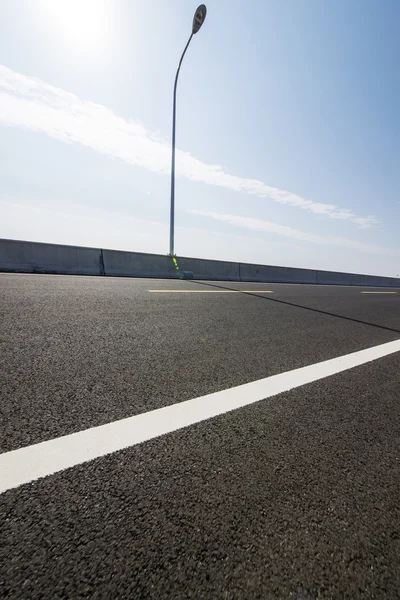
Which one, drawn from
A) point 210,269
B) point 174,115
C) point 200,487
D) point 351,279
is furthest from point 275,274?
point 200,487

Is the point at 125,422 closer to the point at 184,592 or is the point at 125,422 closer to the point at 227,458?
the point at 227,458

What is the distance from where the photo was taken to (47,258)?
394 inches

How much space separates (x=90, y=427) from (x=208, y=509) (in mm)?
706

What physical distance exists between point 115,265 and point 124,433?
10.7 m

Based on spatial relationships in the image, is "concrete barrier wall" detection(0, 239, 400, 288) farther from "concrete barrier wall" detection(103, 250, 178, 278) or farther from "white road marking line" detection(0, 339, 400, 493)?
"white road marking line" detection(0, 339, 400, 493)

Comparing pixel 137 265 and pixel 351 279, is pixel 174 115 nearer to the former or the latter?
pixel 137 265

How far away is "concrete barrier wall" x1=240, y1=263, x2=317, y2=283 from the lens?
51.1 feet

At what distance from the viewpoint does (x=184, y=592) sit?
769 millimetres

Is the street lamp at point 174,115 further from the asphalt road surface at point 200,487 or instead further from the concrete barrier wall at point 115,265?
the asphalt road surface at point 200,487

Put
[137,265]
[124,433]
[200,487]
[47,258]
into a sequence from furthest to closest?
1. [137,265]
2. [47,258]
3. [124,433]
4. [200,487]

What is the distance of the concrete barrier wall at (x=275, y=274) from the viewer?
15586 mm

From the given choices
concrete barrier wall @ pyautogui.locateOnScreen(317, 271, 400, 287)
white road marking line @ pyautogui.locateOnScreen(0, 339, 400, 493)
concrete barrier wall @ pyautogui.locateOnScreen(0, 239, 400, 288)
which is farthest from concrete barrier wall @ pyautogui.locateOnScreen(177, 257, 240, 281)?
white road marking line @ pyautogui.locateOnScreen(0, 339, 400, 493)

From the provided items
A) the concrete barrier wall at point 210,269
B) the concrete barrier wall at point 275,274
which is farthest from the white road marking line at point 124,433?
the concrete barrier wall at point 275,274

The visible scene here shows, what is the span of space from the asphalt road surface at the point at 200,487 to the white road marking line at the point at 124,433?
0.03 m
